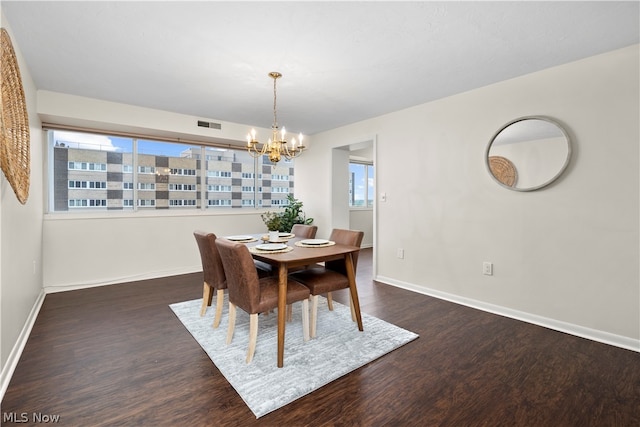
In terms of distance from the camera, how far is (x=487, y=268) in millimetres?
3139

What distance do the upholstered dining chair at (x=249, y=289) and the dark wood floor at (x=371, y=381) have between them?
40 centimetres

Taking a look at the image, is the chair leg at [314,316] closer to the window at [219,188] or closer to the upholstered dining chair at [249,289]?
the upholstered dining chair at [249,289]

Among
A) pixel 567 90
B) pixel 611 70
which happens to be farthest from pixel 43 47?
pixel 611 70

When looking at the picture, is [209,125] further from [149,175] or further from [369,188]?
[369,188]

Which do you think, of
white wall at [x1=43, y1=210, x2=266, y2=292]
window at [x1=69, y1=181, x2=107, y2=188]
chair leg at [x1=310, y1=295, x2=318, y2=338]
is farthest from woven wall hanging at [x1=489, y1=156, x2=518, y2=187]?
window at [x1=69, y1=181, x2=107, y2=188]

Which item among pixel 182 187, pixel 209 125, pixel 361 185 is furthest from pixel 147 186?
pixel 361 185

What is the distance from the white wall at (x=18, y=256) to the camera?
192cm

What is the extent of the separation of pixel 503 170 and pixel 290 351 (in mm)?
2568

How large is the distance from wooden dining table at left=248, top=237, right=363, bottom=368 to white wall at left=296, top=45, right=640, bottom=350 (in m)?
1.44

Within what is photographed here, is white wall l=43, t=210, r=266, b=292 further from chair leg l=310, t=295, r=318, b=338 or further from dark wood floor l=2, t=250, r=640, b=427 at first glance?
chair leg l=310, t=295, r=318, b=338

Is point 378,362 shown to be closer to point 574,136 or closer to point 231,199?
point 574,136

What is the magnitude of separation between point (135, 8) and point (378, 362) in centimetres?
277

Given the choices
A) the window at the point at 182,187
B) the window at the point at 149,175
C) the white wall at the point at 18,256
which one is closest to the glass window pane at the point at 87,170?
the window at the point at 149,175

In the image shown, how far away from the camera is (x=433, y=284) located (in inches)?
142
